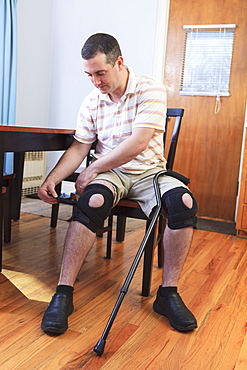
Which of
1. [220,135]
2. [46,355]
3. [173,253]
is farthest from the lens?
[220,135]

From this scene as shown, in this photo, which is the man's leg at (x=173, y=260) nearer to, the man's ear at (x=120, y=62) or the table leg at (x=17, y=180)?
the man's ear at (x=120, y=62)

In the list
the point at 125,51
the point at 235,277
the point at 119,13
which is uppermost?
the point at 119,13

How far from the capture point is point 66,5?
4.55m

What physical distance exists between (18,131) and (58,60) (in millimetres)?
3000

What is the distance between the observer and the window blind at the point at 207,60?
406cm

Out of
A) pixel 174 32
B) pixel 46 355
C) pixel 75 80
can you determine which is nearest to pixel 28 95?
pixel 75 80

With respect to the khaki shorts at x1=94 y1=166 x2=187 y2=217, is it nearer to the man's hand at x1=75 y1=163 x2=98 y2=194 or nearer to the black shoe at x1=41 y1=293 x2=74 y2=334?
the man's hand at x1=75 y1=163 x2=98 y2=194

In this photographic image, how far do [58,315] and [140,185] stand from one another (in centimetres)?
72

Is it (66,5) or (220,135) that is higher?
(66,5)

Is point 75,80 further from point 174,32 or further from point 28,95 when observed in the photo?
point 174,32

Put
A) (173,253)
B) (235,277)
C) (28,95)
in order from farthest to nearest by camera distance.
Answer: (28,95) → (235,277) → (173,253)

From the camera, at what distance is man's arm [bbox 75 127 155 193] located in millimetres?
1952

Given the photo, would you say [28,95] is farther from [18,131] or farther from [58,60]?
[18,131]

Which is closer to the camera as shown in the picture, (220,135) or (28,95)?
(220,135)
